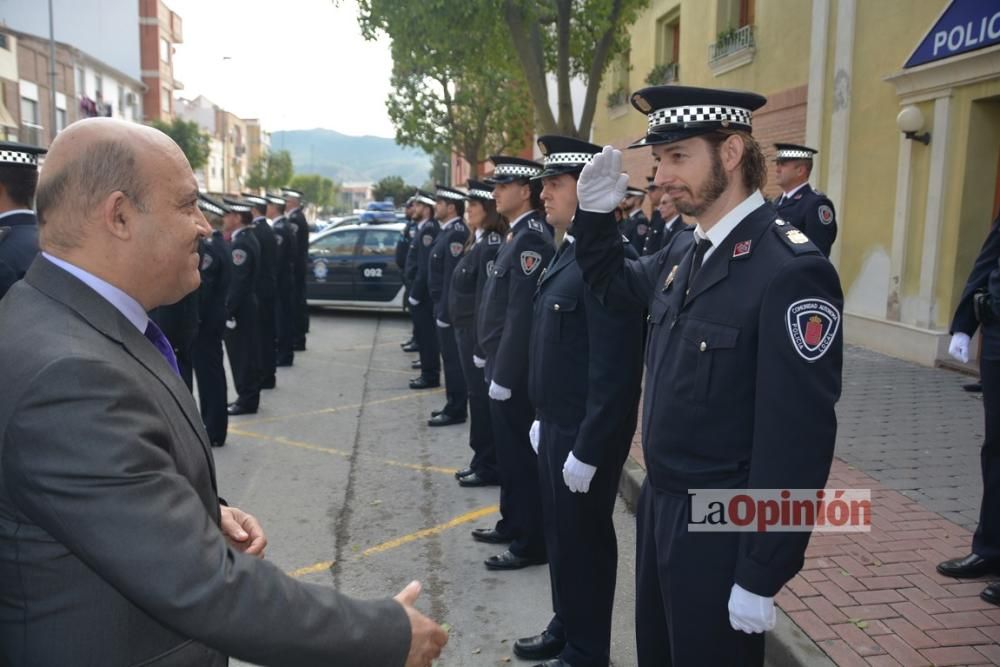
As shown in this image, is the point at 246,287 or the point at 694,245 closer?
the point at 694,245

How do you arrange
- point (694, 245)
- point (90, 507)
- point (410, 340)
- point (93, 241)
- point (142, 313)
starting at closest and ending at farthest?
point (90, 507) → point (93, 241) → point (142, 313) → point (694, 245) → point (410, 340)

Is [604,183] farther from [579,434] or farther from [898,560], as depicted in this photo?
[898,560]

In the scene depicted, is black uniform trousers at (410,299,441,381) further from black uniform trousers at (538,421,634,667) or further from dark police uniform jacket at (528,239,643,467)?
black uniform trousers at (538,421,634,667)

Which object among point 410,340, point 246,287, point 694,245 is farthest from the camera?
point 410,340

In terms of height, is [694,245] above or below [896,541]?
above

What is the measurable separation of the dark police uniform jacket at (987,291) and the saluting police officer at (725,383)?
2.12m

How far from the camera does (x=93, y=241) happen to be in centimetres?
146

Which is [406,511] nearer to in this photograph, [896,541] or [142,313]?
[896,541]

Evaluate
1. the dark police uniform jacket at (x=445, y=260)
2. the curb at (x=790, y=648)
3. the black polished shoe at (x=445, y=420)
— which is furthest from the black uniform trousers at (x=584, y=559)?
the dark police uniform jacket at (x=445, y=260)

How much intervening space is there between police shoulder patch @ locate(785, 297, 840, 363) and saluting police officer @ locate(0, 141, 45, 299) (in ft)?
11.5

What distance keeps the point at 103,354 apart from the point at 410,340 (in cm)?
1085

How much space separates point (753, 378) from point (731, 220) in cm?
50

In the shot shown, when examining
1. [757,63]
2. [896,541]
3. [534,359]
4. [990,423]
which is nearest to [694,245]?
[534,359]

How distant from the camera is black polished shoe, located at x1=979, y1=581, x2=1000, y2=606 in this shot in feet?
11.6
